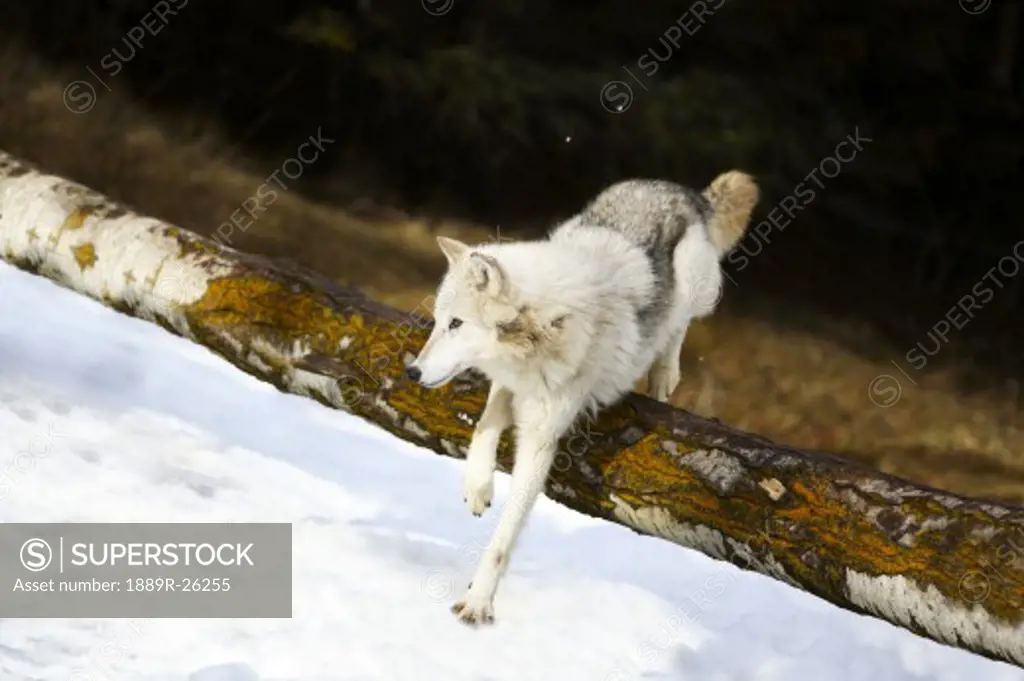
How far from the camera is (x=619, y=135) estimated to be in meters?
9.91

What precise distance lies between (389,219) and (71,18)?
3.35 metres

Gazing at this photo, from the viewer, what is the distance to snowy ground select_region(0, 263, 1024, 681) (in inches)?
139

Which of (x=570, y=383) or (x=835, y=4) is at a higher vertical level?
(x=835, y=4)

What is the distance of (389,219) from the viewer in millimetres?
10141

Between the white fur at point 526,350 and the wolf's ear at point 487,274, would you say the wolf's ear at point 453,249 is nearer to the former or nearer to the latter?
the white fur at point 526,350

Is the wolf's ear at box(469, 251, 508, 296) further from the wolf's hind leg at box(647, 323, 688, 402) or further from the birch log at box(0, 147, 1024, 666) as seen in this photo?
the wolf's hind leg at box(647, 323, 688, 402)

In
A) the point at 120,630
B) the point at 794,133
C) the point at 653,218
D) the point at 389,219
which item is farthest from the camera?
the point at 389,219

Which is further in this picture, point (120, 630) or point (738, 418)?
point (738, 418)

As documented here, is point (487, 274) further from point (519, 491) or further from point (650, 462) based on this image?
point (650, 462)

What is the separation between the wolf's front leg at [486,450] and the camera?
13.1 feet

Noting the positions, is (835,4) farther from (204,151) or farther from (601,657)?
(601,657)

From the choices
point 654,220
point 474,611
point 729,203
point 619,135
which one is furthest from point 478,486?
point 619,135

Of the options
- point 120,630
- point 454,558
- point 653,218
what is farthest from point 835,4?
point 120,630

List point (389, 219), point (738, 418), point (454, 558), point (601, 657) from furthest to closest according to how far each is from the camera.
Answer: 1. point (389, 219)
2. point (738, 418)
3. point (454, 558)
4. point (601, 657)
